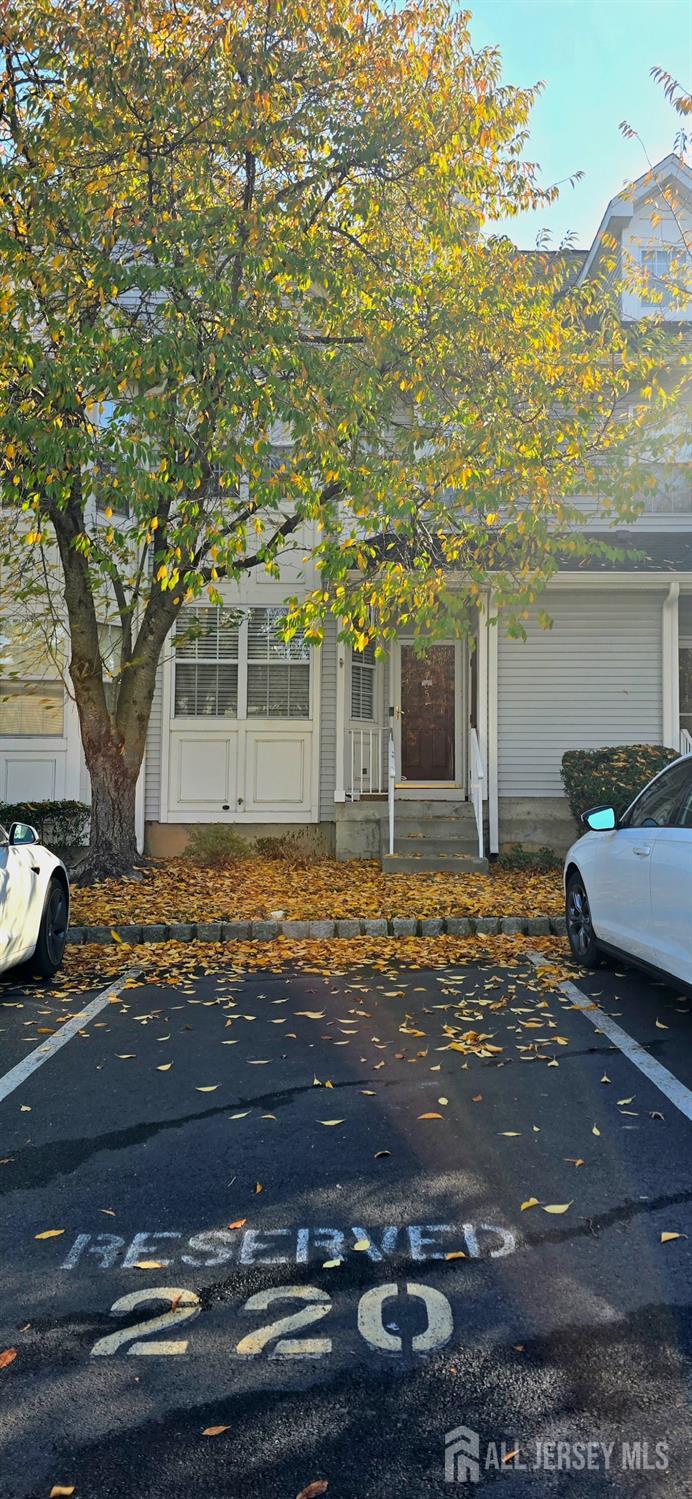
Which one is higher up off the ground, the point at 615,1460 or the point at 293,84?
the point at 293,84

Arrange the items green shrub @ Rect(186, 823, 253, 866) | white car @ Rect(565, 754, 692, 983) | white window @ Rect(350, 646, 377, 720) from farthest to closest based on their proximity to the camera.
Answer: white window @ Rect(350, 646, 377, 720) < green shrub @ Rect(186, 823, 253, 866) < white car @ Rect(565, 754, 692, 983)

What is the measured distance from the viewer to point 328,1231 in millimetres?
3137

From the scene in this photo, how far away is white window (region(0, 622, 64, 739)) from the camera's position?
12719 mm

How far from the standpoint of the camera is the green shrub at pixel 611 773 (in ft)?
37.0

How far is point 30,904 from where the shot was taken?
6.21 meters

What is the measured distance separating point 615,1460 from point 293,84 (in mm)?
9545

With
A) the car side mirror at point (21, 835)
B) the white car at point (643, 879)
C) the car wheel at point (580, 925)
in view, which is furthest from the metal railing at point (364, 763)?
the car side mirror at point (21, 835)

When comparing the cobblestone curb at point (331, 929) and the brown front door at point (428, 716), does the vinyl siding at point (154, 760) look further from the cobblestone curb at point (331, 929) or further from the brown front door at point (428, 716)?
the cobblestone curb at point (331, 929)

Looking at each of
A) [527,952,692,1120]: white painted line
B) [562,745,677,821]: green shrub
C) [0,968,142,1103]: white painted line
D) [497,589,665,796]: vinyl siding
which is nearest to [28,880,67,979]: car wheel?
[0,968,142,1103]: white painted line

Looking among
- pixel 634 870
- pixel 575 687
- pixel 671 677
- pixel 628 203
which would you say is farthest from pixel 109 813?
pixel 628 203

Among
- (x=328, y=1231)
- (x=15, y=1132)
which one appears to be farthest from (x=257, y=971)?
(x=328, y=1231)

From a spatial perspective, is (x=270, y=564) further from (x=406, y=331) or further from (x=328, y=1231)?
(x=328, y=1231)

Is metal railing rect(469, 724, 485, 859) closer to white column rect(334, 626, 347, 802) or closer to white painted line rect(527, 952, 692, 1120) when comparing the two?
white column rect(334, 626, 347, 802)

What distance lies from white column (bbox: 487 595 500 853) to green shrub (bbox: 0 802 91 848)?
5193 mm
